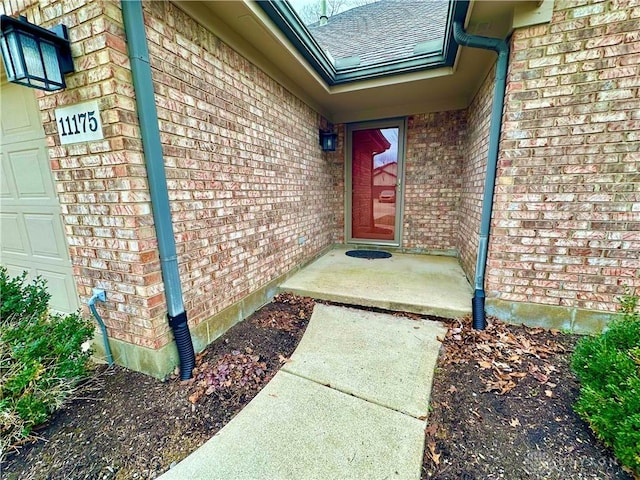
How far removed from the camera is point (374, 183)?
4922 millimetres

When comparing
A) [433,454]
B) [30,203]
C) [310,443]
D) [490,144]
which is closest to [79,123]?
[30,203]

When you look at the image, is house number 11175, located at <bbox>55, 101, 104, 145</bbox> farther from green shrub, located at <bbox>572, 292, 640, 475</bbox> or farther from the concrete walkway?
green shrub, located at <bbox>572, 292, 640, 475</bbox>

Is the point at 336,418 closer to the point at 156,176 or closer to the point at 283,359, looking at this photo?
the point at 283,359

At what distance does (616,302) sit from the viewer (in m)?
2.30

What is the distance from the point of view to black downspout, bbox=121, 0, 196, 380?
163 centimetres

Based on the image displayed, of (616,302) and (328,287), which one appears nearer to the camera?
(616,302)

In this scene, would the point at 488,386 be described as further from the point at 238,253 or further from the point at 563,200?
the point at 238,253

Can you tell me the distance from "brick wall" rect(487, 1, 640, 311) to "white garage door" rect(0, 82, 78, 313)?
3787 millimetres

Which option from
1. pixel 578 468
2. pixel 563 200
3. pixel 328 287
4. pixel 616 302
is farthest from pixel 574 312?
pixel 328 287

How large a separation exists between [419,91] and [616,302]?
319 cm

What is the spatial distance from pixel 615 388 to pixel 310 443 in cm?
160

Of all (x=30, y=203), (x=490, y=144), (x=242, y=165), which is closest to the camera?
(x=30, y=203)

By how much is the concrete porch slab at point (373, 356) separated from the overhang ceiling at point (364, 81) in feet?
8.72

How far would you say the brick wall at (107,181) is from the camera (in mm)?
1592
